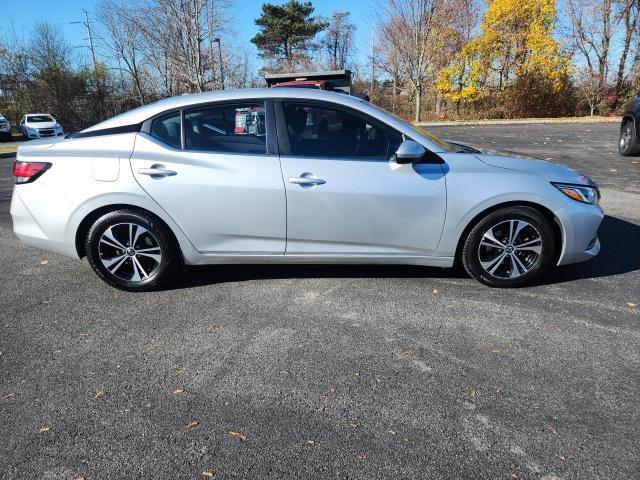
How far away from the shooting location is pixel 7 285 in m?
4.14

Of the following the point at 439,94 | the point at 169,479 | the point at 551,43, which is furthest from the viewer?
the point at 439,94

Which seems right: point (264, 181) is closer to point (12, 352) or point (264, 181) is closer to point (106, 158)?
point (106, 158)

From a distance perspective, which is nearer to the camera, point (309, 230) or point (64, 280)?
point (309, 230)

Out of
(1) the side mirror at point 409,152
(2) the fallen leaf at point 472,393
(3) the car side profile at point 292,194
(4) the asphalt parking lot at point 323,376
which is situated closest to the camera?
(4) the asphalt parking lot at point 323,376

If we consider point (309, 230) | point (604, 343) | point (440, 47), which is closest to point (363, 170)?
point (309, 230)

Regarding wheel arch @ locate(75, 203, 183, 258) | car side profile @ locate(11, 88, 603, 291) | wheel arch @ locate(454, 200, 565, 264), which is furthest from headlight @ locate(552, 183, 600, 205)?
wheel arch @ locate(75, 203, 183, 258)

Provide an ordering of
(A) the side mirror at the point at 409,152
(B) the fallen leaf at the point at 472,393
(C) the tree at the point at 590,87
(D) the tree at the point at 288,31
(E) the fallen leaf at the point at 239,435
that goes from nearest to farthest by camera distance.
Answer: (E) the fallen leaf at the point at 239,435
(B) the fallen leaf at the point at 472,393
(A) the side mirror at the point at 409,152
(C) the tree at the point at 590,87
(D) the tree at the point at 288,31

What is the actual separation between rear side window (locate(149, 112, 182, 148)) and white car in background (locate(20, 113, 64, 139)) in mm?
21811

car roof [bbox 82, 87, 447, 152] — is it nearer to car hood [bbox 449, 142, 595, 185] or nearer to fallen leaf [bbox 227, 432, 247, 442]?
car hood [bbox 449, 142, 595, 185]

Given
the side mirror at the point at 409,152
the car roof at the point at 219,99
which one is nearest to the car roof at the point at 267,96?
the car roof at the point at 219,99

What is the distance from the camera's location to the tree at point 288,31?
139ft

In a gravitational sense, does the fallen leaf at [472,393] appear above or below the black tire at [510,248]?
below

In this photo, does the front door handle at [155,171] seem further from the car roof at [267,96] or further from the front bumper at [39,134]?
the front bumper at [39,134]

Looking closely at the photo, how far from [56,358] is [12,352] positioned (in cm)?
34
